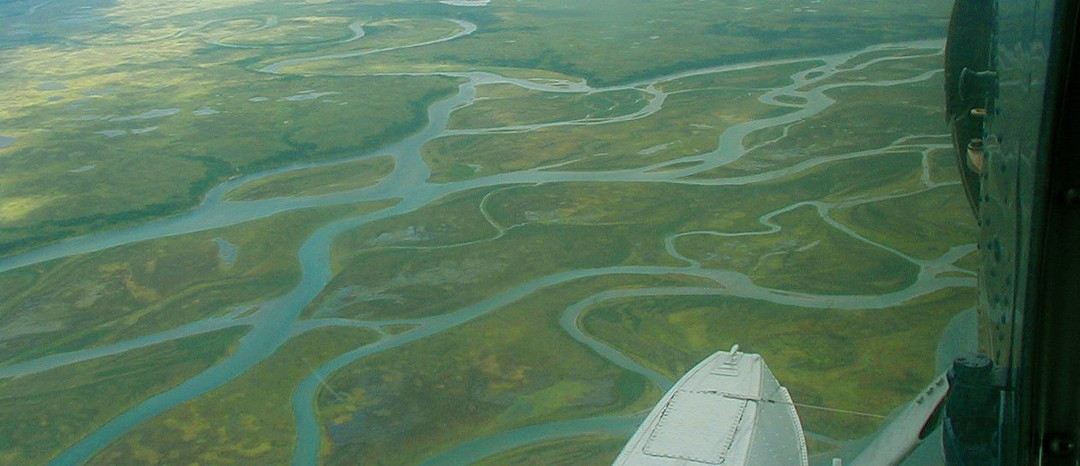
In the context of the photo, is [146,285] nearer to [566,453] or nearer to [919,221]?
[566,453]

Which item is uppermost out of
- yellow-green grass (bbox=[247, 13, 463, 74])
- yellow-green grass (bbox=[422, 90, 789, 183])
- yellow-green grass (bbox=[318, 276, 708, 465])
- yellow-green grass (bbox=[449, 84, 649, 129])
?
yellow-green grass (bbox=[247, 13, 463, 74])

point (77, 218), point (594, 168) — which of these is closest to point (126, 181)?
point (77, 218)

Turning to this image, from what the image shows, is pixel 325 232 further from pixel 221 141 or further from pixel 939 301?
pixel 939 301

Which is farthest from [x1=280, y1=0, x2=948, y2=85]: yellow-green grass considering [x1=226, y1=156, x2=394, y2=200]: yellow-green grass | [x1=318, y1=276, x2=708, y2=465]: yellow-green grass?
[x1=318, y1=276, x2=708, y2=465]: yellow-green grass

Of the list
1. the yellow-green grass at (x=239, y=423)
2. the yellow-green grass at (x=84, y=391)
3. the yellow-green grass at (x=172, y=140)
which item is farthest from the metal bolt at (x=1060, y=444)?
the yellow-green grass at (x=172, y=140)

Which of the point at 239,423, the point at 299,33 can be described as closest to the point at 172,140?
the point at 239,423

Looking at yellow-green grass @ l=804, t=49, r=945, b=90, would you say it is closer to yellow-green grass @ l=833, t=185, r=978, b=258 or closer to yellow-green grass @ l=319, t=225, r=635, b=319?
yellow-green grass @ l=833, t=185, r=978, b=258

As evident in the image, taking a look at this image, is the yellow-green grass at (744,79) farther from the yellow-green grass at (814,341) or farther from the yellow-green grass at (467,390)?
the yellow-green grass at (467,390)
